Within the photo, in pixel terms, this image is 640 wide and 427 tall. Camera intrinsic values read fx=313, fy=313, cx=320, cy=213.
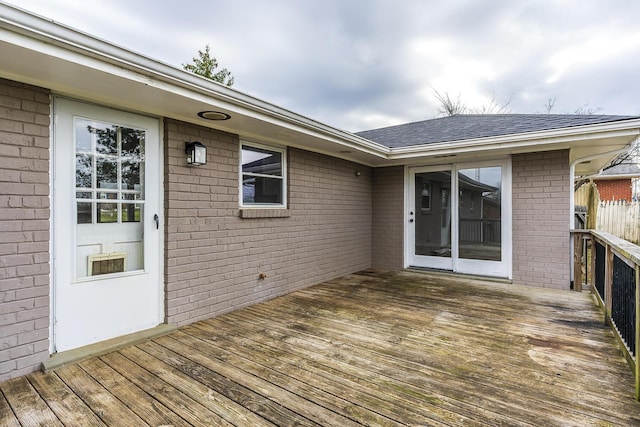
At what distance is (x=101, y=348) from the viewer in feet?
8.55

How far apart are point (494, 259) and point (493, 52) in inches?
254

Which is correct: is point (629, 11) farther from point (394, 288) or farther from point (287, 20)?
point (394, 288)

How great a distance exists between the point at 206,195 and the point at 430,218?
13.7ft

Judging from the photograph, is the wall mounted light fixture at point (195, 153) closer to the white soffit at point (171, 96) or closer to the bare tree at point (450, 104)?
the white soffit at point (171, 96)

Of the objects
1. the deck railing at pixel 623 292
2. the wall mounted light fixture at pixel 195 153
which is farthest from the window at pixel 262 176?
the deck railing at pixel 623 292

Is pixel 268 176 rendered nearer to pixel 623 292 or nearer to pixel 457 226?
pixel 457 226

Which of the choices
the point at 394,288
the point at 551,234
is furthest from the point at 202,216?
the point at 551,234

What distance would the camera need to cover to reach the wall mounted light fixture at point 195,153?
3248 millimetres

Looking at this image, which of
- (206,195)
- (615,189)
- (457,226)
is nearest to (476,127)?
(457,226)

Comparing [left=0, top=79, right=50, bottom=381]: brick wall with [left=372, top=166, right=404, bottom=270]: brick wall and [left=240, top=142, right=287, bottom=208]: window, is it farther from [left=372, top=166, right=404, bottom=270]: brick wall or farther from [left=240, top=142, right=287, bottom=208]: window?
[left=372, top=166, right=404, bottom=270]: brick wall

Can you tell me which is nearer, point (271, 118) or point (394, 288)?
point (271, 118)

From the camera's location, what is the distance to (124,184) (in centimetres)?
291

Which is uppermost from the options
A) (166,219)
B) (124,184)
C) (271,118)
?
(271,118)

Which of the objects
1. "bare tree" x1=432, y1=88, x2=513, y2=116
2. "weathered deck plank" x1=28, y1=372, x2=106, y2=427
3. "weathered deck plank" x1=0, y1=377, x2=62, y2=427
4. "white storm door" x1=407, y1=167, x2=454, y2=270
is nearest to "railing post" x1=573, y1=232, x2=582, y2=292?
"white storm door" x1=407, y1=167, x2=454, y2=270
